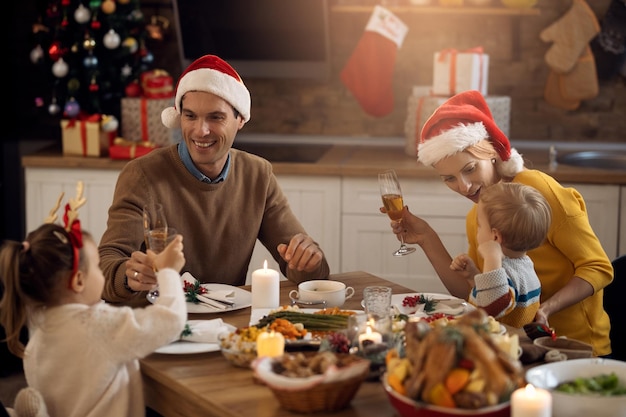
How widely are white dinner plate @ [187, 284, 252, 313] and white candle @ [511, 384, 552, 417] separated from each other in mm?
959

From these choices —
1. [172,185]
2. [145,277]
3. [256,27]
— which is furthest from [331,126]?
[145,277]

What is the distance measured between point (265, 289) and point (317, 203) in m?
1.85

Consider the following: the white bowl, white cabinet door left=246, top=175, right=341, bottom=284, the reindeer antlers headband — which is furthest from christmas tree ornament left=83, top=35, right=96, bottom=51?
the white bowl

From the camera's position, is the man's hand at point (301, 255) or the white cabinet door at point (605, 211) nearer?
the man's hand at point (301, 255)

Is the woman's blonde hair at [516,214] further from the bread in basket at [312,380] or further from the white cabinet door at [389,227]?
the white cabinet door at [389,227]

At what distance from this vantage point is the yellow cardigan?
2.45 meters

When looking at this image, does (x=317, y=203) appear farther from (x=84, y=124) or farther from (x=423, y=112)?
(x=84, y=124)

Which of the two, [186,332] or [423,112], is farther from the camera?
[423,112]

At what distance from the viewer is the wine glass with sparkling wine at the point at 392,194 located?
2429 mm

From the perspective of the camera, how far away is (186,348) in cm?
200

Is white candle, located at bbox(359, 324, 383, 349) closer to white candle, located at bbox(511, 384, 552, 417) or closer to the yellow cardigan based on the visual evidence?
white candle, located at bbox(511, 384, 552, 417)

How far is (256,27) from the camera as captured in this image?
182 inches

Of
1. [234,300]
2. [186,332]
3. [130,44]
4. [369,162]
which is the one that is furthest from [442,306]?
[130,44]

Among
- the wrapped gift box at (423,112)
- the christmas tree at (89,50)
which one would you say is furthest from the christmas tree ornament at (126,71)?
the wrapped gift box at (423,112)
